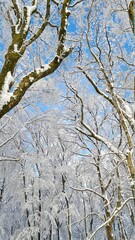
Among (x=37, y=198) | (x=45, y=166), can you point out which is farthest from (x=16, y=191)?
(x=45, y=166)

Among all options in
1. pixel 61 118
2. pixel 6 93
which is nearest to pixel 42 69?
pixel 6 93

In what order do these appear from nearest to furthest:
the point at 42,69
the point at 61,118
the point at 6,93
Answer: the point at 6,93, the point at 42,69, the point at 61,118

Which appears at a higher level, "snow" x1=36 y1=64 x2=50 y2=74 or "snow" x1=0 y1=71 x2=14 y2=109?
"snow" x1=36 y1=64 x2=50 y2=74

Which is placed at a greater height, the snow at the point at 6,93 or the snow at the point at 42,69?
the snow at the point at 42,69

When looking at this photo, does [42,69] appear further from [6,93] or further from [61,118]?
[61,118]

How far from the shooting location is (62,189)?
1516 centimetres

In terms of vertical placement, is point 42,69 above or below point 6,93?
above

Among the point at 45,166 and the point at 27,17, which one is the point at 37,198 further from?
the point at 27,17

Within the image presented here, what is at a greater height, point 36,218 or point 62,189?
point 62,189

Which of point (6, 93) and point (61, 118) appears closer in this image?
point (6, 93)

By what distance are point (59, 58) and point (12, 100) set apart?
4.06 feet

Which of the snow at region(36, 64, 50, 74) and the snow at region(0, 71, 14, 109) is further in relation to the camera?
the snow at region(36, 64, 50, 74)

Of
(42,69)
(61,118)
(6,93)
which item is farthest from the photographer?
(61,118)

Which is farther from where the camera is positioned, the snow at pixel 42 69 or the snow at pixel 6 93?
the snow at pixel 42 69
